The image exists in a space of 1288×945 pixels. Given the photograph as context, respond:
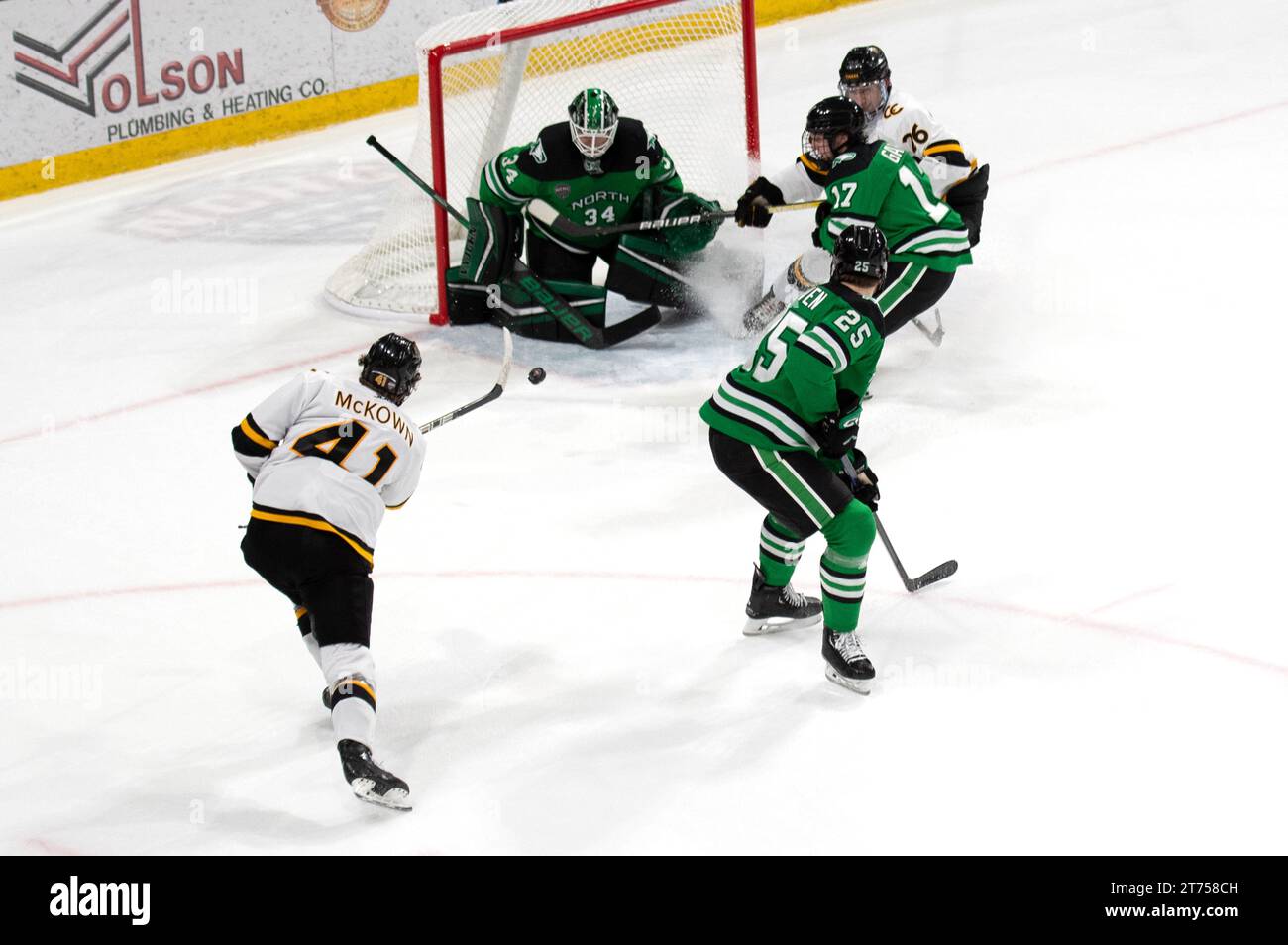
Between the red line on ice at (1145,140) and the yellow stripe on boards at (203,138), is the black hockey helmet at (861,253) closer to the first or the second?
the red line on ice at (1145,140)

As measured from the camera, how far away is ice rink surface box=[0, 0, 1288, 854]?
3391 millimetres

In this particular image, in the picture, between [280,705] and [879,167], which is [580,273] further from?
[280,705]

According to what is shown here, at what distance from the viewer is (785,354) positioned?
145 inches

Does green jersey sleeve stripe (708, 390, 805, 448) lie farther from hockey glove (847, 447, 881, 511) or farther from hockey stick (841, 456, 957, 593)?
hockey stick (841, 456, 957, 593)

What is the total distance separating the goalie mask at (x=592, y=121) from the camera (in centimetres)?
581

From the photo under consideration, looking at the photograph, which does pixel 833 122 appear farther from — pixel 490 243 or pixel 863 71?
pixel 490 243

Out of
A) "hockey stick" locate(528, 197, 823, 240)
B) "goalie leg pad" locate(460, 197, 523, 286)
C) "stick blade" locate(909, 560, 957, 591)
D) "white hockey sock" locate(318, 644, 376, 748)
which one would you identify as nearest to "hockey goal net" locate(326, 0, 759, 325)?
"goalie leg pad" locate(460, 197, 523, 286)

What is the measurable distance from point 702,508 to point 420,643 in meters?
1.00

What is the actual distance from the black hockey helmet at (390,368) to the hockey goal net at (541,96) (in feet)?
8.63

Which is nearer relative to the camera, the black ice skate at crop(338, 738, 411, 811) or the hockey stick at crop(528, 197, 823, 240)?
the black ice skate at crop(338, 738, 411, 811)

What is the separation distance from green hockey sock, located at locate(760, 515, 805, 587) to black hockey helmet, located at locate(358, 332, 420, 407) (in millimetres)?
900

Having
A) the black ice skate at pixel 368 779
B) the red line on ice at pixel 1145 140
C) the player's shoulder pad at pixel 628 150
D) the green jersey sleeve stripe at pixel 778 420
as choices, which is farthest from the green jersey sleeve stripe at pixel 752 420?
the red line on ice at pixel 1145 140

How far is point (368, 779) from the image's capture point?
3.25m

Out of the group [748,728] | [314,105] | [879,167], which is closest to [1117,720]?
[748,728]
